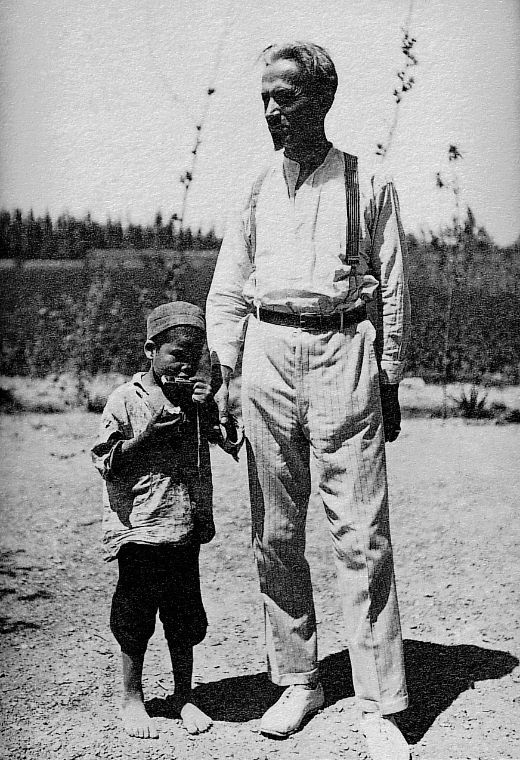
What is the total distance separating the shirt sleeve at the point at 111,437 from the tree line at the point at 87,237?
811mm

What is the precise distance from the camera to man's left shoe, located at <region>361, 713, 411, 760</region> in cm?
306

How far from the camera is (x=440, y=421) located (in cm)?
393

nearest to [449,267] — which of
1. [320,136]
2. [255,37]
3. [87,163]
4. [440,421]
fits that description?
[440,421]

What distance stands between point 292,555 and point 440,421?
1027 mm

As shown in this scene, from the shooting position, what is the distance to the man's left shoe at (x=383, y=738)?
3.06 m

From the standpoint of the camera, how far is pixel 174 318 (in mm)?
3111

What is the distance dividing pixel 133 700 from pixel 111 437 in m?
0.90

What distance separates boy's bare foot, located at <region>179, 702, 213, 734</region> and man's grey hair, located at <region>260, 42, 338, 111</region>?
2.04m

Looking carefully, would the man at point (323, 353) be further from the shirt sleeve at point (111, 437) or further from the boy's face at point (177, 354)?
the shirt sleeve at point (111, 437)

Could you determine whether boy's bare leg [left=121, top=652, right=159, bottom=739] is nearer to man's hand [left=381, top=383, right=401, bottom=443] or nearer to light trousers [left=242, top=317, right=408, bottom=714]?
light trousers [left=242, top=317, right=408, bottom=714]

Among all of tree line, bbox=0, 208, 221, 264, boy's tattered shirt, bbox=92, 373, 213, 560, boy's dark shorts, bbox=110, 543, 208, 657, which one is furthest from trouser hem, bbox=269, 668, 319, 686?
tree line, bbox=0, 208, 221, 264

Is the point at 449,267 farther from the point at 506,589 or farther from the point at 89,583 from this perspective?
the point at 89,583

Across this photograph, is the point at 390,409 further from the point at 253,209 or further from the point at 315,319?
the point at 253,209

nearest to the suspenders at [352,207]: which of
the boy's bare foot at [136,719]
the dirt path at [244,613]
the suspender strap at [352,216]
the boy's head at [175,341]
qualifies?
the suspender strap at [352,216]
